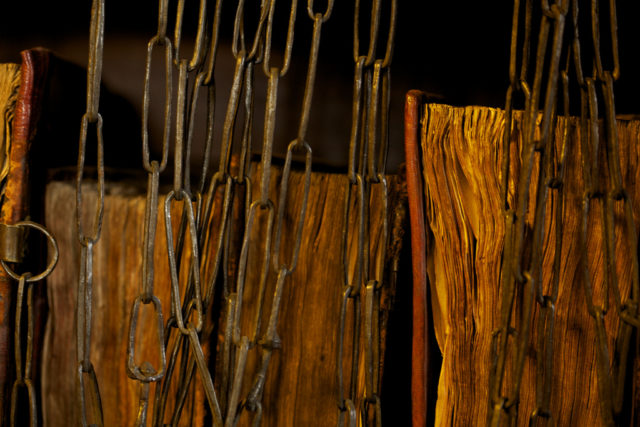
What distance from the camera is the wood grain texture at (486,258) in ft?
2.78

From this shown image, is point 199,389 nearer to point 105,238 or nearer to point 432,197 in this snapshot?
point 105,238

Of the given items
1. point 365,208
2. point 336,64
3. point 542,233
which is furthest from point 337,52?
point 542,233

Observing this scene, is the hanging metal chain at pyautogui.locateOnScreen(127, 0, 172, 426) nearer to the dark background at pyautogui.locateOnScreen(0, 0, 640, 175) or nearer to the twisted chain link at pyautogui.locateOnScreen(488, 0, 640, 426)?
the dark background at pyautogui.locateOnScreen(0, 0, 640, 175)

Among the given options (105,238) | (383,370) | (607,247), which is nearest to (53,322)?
(105,238)

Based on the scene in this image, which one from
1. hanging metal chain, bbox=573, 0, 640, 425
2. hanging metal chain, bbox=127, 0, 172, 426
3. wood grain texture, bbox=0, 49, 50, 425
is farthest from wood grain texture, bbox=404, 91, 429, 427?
wood grain texture, bbox=0, 49, 50, 425

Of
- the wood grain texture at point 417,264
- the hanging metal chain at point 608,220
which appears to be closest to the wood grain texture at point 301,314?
the wood grain texture at point 417,264

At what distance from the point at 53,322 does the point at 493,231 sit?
87 cm

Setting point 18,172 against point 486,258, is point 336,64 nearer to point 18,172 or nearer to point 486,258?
point 486,258

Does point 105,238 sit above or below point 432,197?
below

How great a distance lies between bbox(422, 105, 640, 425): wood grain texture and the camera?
33.4 inches

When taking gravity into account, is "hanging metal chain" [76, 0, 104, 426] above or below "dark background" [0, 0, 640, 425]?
below

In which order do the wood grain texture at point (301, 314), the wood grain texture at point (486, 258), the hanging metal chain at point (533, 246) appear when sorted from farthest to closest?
the wood grain texture at point (301, 314)
the wood grain texture at point (486, 258)
the hanging metal chain at point (533, 246)

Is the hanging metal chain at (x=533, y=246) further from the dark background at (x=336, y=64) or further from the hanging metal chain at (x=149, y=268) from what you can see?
the hanging metal chain at (x=149, y=268)

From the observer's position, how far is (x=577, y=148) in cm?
84
